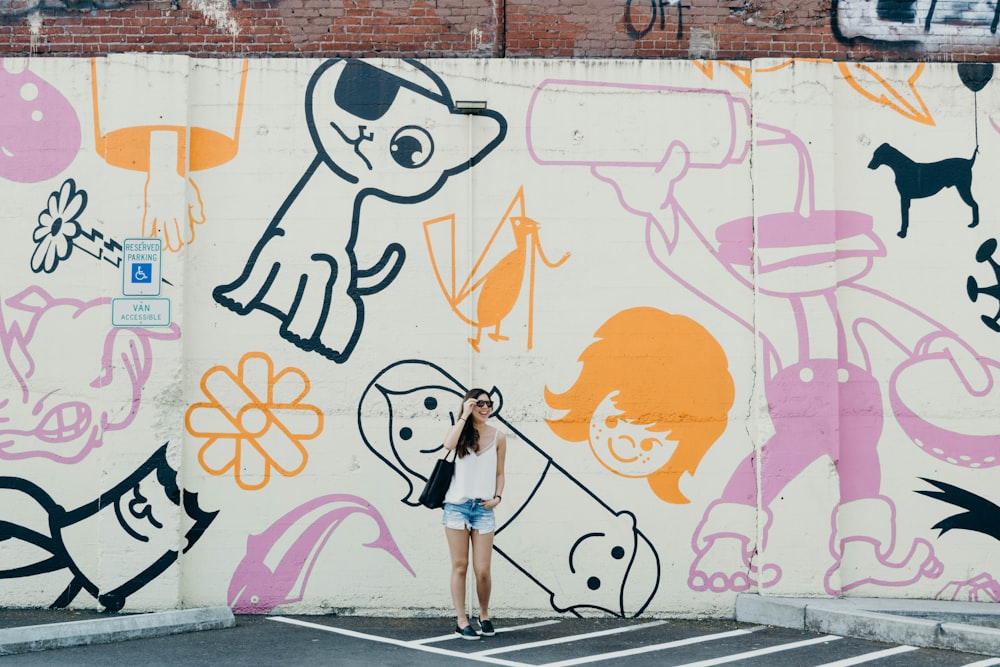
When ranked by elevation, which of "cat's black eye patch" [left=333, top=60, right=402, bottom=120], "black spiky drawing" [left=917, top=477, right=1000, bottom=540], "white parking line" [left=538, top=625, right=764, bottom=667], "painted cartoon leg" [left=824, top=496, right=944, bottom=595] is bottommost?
"white parking line" [left=538, top=625, right=764, bottom=667]

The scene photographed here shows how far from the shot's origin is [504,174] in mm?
8367

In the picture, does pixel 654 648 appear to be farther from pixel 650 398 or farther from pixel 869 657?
pixel 650 398

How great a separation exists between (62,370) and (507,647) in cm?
410

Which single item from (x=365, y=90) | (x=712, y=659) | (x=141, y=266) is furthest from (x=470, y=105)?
(x=712, y=659)

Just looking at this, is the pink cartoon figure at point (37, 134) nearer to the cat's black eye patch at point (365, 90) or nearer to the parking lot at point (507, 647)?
the cat's black eye patch at point (365, 90)

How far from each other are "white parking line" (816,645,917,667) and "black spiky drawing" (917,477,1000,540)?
143 centimetres

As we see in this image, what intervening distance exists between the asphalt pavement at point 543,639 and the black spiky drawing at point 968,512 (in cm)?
58

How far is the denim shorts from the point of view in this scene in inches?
288

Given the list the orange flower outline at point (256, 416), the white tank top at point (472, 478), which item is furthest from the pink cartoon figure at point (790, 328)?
the orange flower outline at point (256, 416)

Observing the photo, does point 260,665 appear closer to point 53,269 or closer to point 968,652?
point 53,269

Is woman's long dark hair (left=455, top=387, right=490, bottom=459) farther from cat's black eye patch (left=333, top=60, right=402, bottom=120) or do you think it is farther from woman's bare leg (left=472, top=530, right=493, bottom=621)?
cat's black eye patch (left=333, top=60, right=402, bottom=120)

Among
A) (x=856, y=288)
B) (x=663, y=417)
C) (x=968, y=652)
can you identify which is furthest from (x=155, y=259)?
(x=968, y=652)

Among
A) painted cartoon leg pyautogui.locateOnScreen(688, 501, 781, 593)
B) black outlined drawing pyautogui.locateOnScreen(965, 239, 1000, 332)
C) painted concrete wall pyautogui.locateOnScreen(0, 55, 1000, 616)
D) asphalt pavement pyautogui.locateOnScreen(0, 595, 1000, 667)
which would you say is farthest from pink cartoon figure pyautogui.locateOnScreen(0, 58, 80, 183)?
black outlined drawing pyautogui.locateOnScreen(965, 239, 1000, 332)

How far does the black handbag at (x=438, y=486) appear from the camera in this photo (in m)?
7.26
